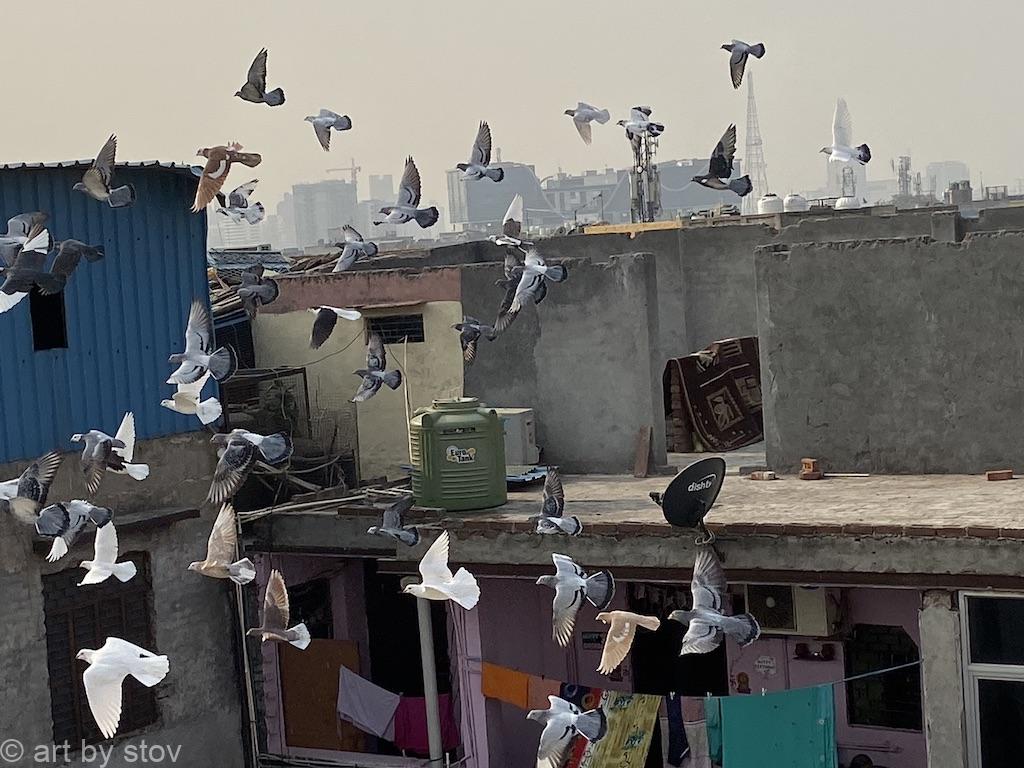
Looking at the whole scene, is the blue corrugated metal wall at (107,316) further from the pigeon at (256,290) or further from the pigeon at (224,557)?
the pigeon at (224,557)

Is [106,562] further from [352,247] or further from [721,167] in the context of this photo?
[721,167]

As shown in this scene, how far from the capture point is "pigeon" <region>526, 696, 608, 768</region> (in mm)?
12078

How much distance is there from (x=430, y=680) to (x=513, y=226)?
5.72m

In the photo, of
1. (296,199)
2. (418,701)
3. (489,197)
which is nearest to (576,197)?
(489,197)

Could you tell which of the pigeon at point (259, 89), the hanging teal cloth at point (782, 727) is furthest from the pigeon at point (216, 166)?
the hanging teal cloth at point (782, 727)

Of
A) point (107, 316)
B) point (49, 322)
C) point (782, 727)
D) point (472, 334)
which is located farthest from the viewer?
point (472, 334)

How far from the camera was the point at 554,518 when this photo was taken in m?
13.1

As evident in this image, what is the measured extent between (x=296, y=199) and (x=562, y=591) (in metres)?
78.1

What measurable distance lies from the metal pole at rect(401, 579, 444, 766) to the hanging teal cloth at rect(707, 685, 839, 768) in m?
2.95

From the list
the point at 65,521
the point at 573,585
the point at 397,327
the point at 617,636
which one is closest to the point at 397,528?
the point at 573,585

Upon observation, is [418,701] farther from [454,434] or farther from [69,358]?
[69,358]

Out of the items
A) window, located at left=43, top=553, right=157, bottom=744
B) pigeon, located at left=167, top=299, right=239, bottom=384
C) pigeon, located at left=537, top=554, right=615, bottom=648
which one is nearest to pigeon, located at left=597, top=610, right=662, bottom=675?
pigeon, located at left=537, top=554, right=615, bottom=648

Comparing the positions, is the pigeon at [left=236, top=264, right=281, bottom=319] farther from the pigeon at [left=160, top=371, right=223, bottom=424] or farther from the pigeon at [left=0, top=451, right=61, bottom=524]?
the pigeon at [left=0, top=451, right=61, bottom=524]

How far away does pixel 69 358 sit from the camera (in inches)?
556
